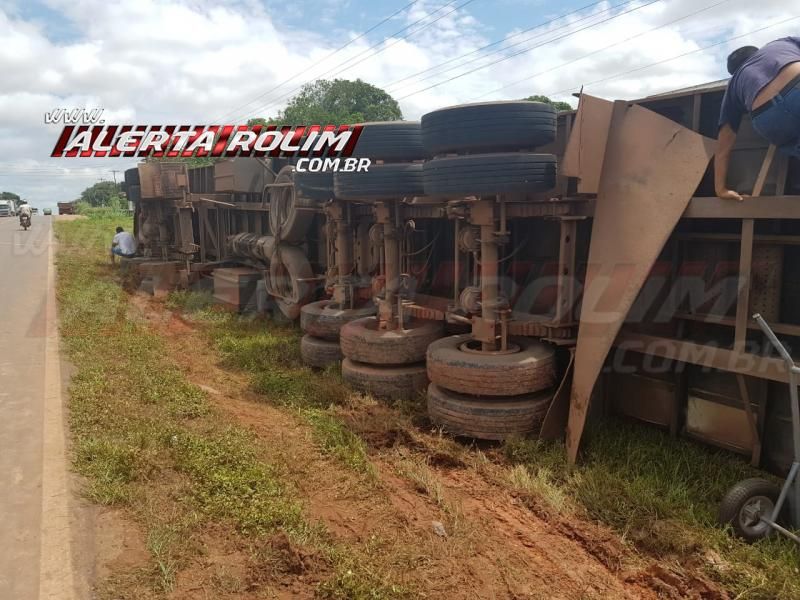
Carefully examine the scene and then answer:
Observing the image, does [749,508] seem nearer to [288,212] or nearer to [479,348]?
[479,348]

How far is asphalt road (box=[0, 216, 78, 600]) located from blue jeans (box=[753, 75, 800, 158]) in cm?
457

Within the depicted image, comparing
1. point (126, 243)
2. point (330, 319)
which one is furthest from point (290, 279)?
point (126, 243)

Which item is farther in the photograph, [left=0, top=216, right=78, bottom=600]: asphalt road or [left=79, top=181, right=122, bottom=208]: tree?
[left=79, top=181, right=122, bottom=208]: tree

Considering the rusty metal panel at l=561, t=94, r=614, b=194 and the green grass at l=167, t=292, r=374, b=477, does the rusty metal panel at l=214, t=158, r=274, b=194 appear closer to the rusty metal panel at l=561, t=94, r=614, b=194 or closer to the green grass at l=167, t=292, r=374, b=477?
the green grass at l=167, t=292, r=374, b=477

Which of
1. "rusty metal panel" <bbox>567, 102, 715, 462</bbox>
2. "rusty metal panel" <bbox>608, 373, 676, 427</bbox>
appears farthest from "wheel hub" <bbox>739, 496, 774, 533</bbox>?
"rusty metal panel" <bbox>608, 373, 676, 427</bbox>

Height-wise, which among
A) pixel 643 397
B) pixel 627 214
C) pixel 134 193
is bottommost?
pixel 643 397

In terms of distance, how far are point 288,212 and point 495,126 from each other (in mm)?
5138

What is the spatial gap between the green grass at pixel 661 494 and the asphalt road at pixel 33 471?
2.85 metres

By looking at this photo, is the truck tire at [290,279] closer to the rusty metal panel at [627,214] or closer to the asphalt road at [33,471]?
the asphalt road at [33,471]

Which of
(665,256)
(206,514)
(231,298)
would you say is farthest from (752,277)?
(231,298)

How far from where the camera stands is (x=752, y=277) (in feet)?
13.9

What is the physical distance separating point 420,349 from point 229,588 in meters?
3.51

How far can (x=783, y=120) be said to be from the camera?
3.61 meters

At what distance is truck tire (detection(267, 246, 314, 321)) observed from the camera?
29.9 feet
